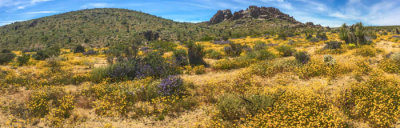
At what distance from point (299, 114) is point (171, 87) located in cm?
436

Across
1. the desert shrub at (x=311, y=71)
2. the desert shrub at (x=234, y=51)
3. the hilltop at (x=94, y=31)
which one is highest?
the hilltop at (x=94, y=31)

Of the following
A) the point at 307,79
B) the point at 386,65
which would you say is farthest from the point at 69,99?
the point at 386,65

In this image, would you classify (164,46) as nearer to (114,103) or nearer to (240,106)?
(114,103)

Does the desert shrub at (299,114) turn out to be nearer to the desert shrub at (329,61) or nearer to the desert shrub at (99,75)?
the desert shrub at (329,61)

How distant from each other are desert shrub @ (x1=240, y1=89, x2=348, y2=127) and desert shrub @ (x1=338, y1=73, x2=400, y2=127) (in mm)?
534

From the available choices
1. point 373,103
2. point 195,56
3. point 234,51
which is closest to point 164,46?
point 234,51

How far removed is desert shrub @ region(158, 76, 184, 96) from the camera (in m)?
6.81

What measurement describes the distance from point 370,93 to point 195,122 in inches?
223

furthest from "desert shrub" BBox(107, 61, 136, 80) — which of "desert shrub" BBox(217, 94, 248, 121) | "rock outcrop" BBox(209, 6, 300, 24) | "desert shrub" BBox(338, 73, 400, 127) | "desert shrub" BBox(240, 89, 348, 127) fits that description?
"rock outcrop" BBox(209, 6, 300, 24)

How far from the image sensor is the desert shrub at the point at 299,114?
4527mm

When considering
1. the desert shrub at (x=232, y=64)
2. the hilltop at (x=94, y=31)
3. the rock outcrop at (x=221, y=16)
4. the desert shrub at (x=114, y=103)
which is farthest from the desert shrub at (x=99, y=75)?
the rock outcrop at (x=221, y=16)

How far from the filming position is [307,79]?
8.00m

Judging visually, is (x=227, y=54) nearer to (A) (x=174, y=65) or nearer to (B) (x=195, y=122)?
(A) (x=174, y=65)

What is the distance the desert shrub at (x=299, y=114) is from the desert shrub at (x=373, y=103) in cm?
53
